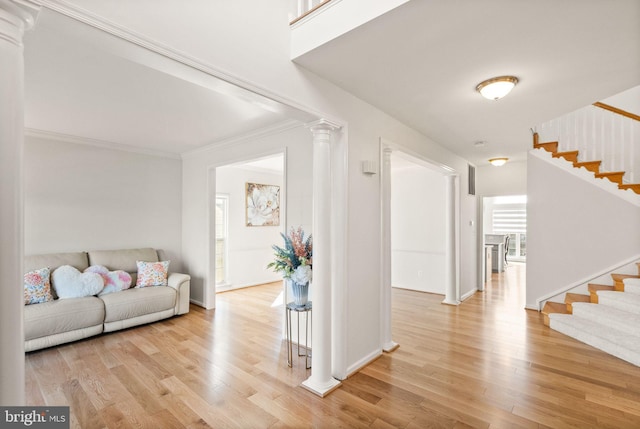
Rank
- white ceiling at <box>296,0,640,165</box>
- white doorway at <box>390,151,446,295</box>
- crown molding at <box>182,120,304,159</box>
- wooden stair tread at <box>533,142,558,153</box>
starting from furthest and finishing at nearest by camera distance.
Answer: white doorway at <box>390,151,446,295</box> → wooden stair tread at <box>533,142,558,153</box> → crown molding at <box>182,120,304,159</box> → white ceiling at <box>296,0,640,165</box>

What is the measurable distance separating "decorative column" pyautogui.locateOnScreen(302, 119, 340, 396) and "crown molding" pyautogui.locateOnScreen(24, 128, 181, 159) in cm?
361

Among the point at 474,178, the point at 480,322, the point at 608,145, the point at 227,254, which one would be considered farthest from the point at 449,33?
the point at 227,254

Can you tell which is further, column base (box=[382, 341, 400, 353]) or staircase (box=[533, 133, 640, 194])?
staircase (box=[533, 133, 640, 194])

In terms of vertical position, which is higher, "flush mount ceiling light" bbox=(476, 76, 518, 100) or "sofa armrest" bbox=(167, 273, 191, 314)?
"flush mount ceiling light" bbox=(476, 76, 518, 100)

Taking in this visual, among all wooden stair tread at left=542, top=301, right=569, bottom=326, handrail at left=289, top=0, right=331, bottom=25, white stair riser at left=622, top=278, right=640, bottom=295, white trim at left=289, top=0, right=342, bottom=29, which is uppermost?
handrail at left=289, top=0, right=331, bottom=25

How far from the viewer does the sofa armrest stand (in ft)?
14.4

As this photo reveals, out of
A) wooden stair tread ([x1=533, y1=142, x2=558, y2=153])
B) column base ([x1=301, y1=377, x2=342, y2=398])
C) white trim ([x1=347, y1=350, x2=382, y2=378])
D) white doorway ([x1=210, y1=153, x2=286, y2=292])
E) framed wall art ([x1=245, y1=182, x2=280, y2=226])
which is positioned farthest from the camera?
framed wall art ([x1=245, y1=182, x2=280, y2=226])

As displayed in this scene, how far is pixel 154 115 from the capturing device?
336 centimetres

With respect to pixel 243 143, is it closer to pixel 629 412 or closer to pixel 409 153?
pixel 409 153

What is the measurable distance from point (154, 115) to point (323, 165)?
7.14 feet

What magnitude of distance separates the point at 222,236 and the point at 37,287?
9.89 ft

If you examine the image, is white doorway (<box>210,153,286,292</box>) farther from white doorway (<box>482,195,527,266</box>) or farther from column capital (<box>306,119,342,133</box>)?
white doorway (<box>482,195,527,266</box>)

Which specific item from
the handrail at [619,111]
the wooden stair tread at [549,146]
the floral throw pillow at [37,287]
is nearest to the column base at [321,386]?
the floral throw pillow at [37,287]
